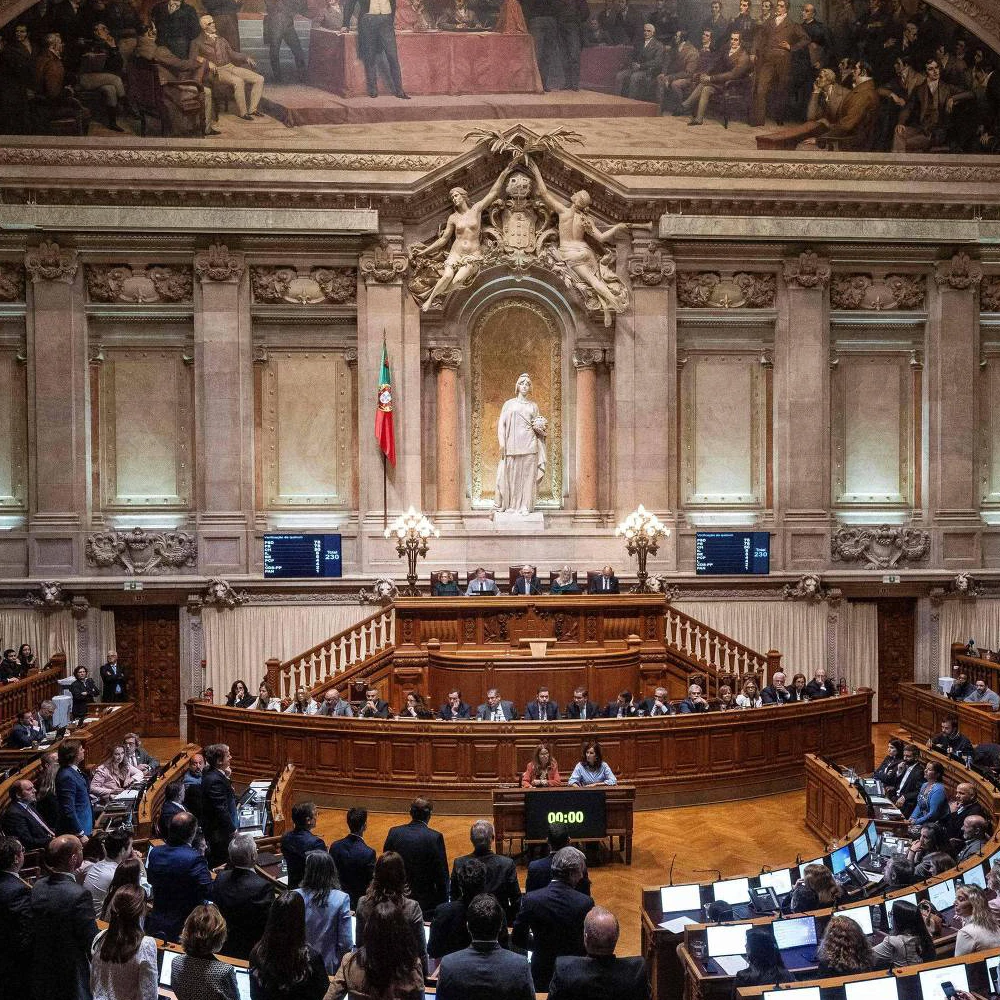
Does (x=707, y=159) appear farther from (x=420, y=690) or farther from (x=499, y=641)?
(x=420, y=690)

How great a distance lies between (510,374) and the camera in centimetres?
2081

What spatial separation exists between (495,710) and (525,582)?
4034mm

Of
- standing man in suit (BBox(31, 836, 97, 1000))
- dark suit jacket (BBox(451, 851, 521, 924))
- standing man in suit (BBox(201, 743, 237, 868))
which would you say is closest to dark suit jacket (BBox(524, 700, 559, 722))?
standing man in suit (BBox(201, 743, 237, 868))

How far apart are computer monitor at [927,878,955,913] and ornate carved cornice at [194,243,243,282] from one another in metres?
16.0

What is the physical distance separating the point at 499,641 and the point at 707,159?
Answer: 10358 mm

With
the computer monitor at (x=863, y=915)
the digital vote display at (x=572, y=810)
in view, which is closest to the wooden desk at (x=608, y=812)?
the digital vote display at (x=572, y=810)

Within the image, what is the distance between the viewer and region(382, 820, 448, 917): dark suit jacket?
667cm

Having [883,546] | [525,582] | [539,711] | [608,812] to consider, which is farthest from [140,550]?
[883,546]

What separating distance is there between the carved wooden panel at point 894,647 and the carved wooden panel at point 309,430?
1068 cm

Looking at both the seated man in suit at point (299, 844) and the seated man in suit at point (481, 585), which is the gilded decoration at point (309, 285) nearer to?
the seated man in suit at point (481, 585)

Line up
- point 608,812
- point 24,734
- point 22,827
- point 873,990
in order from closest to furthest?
point 873,990, point 22,827, point 608,812, point 24,734

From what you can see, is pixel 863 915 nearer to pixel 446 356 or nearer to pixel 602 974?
pixel 602 974

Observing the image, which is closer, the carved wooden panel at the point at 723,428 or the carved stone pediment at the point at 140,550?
the carved stone pediment at the point at 140,550

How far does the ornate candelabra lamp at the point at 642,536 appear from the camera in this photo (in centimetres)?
1772
